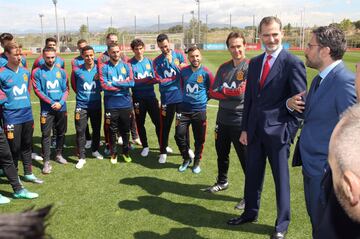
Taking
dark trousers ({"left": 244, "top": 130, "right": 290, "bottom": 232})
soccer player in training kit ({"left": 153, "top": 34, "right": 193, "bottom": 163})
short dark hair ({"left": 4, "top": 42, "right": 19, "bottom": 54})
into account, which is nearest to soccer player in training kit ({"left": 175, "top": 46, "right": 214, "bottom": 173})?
soccer player in training kit ({"left": 153, "top": 34, "right": 193, "bottom": 163})

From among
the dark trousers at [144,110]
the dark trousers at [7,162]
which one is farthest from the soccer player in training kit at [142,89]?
the dark trousers at [7,162]

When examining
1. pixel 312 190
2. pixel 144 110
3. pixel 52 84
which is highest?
pixel 52 84

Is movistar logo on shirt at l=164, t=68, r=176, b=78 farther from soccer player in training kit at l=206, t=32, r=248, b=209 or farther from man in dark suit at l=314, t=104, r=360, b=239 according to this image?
man in dark suit at l=314, t=104, r=360, b=239

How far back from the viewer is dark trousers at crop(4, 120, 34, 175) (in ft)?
18.7

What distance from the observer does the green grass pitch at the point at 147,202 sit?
4.50 m

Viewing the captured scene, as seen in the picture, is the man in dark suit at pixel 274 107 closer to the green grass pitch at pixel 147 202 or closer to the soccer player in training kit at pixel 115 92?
the green grass pitch at pixel 147 202

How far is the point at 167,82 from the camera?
6988 mm

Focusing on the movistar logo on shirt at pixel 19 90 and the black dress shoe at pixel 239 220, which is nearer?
the black dress shoe at pixel 239 220

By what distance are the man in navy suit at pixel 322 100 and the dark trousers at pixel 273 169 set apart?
2.41 feet

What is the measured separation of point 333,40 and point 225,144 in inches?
98.0

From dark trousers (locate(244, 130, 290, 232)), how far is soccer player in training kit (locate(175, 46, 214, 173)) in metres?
2.06

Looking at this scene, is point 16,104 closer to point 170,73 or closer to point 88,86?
point 88,86

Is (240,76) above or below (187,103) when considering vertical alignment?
above

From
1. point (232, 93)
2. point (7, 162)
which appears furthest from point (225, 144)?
point (7, 162)
